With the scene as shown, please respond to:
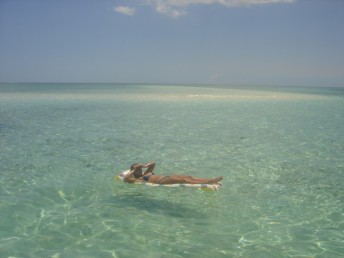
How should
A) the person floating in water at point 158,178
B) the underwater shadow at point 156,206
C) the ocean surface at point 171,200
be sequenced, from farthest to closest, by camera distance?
the person floating in water at point 158,178
the underwater shadow at point 156,206
the ocean surface at point 171,200

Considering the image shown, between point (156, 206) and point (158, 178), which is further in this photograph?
point (158, 178)

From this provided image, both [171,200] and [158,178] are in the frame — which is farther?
[158,178]

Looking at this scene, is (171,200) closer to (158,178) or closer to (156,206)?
(156,206)

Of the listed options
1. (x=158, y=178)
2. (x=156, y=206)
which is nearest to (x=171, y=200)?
(x=156, y=206)

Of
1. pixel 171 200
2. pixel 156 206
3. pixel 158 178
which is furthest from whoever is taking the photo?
pixel 158 178

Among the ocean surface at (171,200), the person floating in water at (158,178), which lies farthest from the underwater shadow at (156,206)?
the person floating in water at (158,178)

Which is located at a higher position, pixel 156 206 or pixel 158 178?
pixel 158 178

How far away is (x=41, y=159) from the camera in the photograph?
38.1ft

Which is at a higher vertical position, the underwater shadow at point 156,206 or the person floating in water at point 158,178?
the person floating in water at point 158,178

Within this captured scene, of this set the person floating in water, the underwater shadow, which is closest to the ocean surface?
the underwater shadow

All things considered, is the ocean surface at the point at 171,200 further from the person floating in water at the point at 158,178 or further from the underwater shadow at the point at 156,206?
the person floating in water at the point at 158,178

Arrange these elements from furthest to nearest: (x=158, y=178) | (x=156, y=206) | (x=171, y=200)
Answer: (x=158, y=178)
(x=171, y=200)
(x=156, y=206)

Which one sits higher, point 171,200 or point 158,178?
point 158,178

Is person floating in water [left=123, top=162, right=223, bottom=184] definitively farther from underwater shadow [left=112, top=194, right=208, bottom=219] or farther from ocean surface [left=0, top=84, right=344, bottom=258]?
underwater shadow [left=112, top=194, right=208, bottom=219]
